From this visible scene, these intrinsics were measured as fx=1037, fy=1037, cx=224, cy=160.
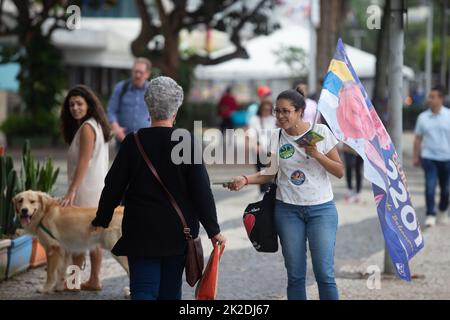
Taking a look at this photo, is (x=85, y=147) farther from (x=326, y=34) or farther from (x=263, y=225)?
(x=326, y=34)

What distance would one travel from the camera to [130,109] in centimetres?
1039

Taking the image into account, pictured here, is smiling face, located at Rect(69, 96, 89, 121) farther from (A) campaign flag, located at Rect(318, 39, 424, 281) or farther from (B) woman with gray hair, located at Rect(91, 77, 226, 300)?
(B) woman with gray hair, located at Rect(91, 77, 226, 300)

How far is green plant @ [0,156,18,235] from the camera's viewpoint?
930 cm

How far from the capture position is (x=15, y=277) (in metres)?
9.16

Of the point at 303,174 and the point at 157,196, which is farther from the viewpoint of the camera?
the point at 303,174

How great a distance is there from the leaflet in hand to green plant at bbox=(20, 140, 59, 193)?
4.12m

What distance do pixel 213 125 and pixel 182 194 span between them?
1552 inches

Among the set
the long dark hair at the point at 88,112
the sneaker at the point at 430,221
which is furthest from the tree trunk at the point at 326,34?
the long dark hair at the point at 88,112

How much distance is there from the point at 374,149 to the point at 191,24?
2261cm

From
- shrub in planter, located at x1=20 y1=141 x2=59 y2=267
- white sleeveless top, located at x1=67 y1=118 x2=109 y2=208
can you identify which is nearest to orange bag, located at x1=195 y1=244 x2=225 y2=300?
white sleeveless top, located at x1=67 y1=118 x2=109 y2=208

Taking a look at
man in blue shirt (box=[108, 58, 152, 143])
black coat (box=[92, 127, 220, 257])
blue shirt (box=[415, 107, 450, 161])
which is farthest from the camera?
blue shirt (box=[415, 107, 450, 161])

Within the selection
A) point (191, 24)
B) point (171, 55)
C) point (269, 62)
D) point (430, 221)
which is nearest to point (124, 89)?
point (430, 221)

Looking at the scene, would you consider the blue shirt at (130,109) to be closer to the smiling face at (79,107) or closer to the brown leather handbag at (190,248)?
the smiling face at (79,107)
